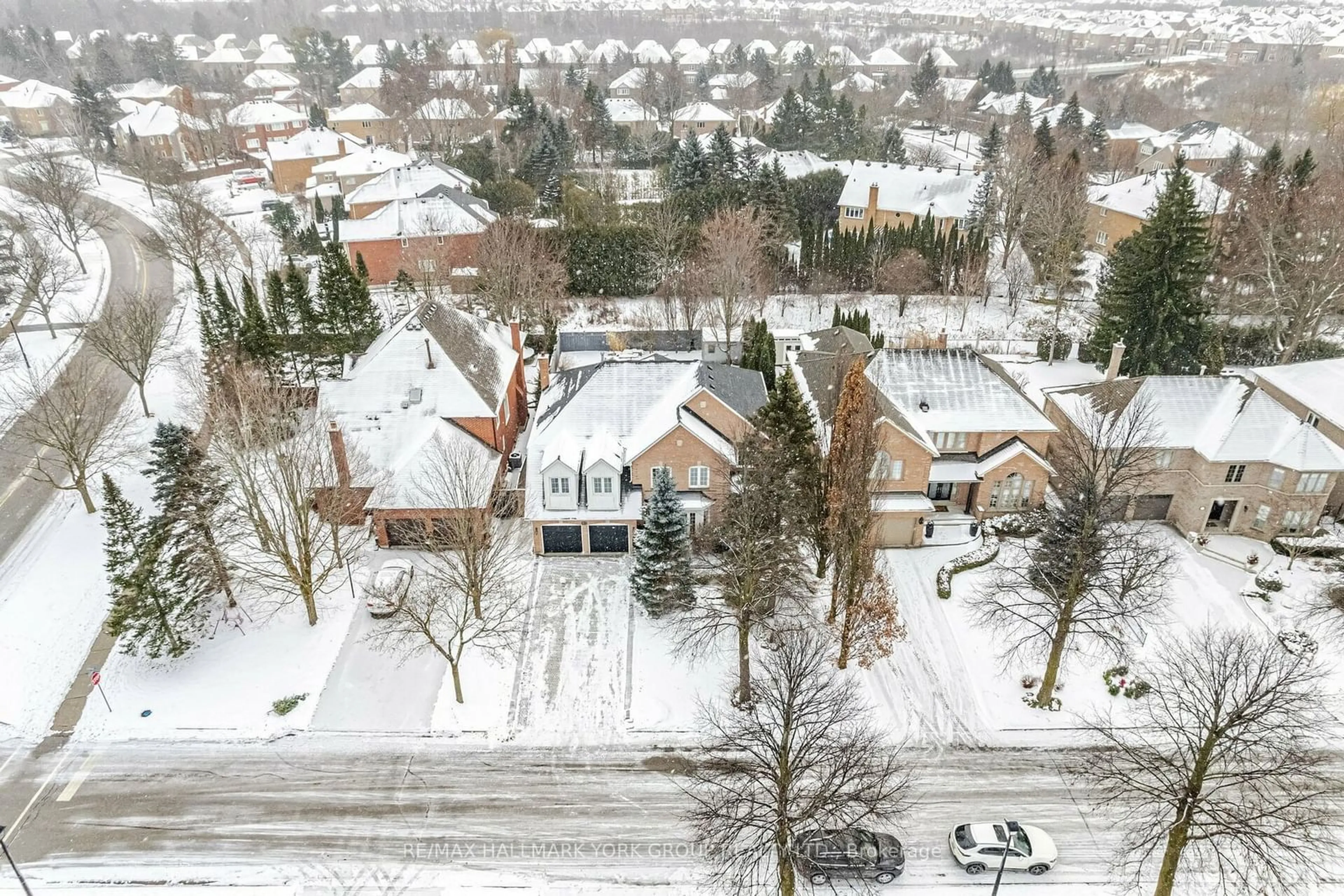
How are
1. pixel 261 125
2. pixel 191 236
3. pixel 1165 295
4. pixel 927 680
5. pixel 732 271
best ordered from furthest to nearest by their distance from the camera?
pixel 261 125 < pixel 191 236 < pixel 732 271 < pixel 1165 295 < pixel 927 680

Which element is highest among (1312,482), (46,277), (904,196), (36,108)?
(36,108)

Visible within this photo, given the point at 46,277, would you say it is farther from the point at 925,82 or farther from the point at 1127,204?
the point at 925,82

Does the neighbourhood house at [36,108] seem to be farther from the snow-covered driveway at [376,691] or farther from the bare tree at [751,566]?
the bare tree at [751,566]

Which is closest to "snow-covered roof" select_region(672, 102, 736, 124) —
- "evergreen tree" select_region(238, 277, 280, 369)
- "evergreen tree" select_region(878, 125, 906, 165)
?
"evergreen tree" select_region(878, 125, 906, 165)

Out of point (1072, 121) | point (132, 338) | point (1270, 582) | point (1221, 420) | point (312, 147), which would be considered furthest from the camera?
point (1072, 121)

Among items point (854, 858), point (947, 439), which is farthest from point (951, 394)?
point (854, 858)

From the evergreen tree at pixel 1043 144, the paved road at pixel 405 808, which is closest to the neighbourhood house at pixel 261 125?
the evergreen tree at pixel 1043 144

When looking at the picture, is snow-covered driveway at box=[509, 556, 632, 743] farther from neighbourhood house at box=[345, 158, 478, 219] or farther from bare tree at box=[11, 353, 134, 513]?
neighbourhood house at box=[345, 158, 478, 219]

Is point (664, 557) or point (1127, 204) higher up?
point (1127, 204)
